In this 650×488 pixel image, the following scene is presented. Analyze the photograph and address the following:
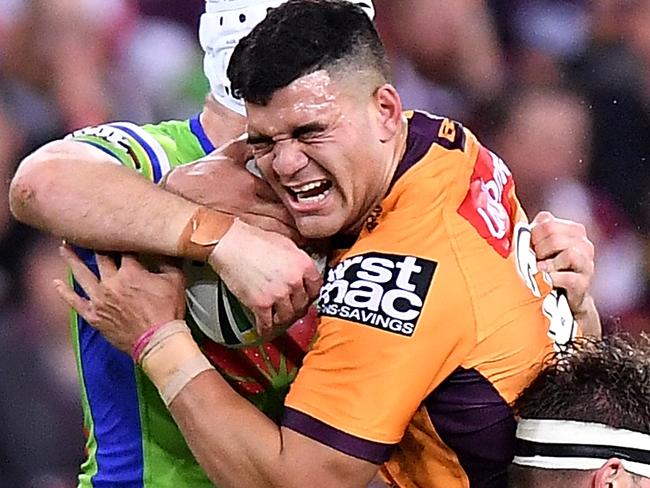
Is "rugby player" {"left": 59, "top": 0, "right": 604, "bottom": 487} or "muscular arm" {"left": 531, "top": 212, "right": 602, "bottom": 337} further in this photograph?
"muscular arm" {"left": 531, "top": 212, "right": 602, "bottom": 337}

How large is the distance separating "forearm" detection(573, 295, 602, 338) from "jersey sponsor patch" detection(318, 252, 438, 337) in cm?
42

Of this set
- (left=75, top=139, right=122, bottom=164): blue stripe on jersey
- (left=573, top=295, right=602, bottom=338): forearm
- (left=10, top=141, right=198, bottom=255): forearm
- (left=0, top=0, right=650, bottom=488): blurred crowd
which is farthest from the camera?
(left=0, top=0, right=650, bottom=488): blurred crowd

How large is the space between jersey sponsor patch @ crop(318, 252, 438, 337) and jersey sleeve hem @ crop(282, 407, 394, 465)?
119mm

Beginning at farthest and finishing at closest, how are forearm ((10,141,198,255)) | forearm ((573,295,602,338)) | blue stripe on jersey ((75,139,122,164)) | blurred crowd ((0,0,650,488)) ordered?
blurred crowd ((0,0,650,488)) < forearm ((573,295,602,338)) < blue stripe on jersey ((75,139,122,164)) < forearm ((10,141,198,255))

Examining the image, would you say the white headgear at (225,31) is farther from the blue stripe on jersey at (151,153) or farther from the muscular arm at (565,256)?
the muscular arm at (565,256)

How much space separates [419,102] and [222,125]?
912 mm

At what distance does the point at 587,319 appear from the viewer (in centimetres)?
189

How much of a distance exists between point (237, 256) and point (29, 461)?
1172 millimetres

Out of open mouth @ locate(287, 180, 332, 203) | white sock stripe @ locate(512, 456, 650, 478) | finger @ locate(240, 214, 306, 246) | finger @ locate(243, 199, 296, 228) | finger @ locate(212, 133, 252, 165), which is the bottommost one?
white sock stripe @ locate(512, 456, 650, 478)

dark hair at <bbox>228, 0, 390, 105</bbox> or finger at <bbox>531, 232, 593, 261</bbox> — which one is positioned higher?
dark hair at <bbox>228, 0, 390, 105</bbox>

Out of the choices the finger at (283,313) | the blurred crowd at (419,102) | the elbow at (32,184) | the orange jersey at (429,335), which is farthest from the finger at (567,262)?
the blurred crowd at (419,102)

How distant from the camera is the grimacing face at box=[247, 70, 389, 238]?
155 cm

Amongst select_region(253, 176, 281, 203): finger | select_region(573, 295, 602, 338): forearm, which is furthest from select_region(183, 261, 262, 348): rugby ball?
select_region(573, 295, 602, 338): forearm

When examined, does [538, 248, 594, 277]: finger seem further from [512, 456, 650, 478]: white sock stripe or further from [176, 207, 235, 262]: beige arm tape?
[176, 207, 235, 262]: beige arm tape
